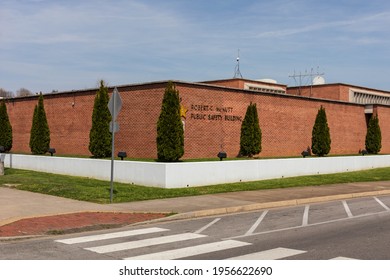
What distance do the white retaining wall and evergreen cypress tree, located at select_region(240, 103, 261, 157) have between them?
2634 mm

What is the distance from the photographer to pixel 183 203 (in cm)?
1554

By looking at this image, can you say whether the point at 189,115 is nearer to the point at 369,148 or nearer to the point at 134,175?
the point at 134,175

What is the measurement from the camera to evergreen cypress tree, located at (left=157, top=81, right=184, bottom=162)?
20969mm

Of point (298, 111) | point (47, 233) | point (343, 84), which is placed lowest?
point (47, 233)

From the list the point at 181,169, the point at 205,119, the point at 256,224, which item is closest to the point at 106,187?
the point at 181,169

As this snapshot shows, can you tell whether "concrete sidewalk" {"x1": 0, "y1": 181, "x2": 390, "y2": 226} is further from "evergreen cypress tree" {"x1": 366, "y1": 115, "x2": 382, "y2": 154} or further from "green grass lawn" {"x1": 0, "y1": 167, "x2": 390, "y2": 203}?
"evergreen cypress tree" {"x1": 366, "y1": 115, "x2": 382, "y2": 154}

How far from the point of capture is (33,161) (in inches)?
1036

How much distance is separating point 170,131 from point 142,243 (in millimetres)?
11572

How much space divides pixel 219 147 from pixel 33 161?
10090mm

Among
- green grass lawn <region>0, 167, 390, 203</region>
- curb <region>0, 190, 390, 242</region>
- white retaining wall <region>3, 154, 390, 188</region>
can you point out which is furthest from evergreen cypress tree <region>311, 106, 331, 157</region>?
curb <region>0, 190, 390, 242</region>

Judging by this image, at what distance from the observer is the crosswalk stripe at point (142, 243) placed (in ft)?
29.9

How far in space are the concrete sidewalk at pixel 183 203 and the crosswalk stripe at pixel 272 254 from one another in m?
4.63
